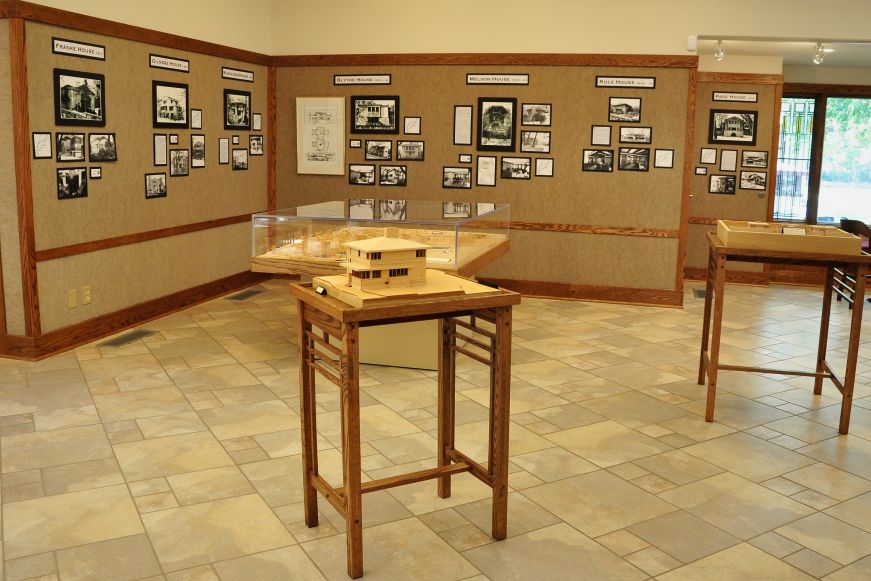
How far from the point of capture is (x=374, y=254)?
11.7 ft

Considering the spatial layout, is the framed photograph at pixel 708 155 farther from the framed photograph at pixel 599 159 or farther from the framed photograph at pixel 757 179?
the framed photograph at pixel 599 159

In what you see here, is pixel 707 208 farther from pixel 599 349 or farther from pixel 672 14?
pixel 599 349

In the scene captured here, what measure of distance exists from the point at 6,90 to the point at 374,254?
4.45 meters

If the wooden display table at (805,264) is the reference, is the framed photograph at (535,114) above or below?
above

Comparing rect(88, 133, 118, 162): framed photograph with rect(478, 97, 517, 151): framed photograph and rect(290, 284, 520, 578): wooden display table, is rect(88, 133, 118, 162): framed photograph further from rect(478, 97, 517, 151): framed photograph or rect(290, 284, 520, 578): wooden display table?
rect(290, 284, 520, 578): wooden display table

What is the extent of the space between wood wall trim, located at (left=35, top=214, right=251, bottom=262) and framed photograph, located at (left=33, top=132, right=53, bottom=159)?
2.56 ft

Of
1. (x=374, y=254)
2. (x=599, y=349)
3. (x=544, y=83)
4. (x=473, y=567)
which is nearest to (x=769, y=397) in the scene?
(x=599, y=349)

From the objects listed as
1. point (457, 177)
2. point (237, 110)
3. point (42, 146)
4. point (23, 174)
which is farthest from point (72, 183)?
point (457, 177)

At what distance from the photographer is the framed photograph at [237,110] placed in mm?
9406

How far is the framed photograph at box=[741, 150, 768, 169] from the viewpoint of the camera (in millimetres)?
11141

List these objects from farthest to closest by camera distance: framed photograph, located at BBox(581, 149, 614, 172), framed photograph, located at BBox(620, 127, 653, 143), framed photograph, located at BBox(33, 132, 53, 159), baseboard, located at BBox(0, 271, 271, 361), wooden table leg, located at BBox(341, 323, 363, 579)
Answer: framed photograph, located at BBox(581, 149, 614, 172) < framed photograph, located at BBox(620, 127, 653, 143) < baseboard, located at BBox(0, 271, 271, 361) < framed photograph, located at BBox(33, 132, 53, 159) < wooden table leg, located at BBox(341, 323, 363, 579)

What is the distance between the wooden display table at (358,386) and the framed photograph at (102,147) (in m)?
4.30

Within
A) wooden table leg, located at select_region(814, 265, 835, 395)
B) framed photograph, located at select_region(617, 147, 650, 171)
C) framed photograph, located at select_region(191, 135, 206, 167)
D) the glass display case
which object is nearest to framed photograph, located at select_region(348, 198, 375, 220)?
the glass display case

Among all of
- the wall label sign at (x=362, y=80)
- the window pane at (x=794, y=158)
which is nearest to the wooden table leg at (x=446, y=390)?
the wall label sign at (x=362, y=80)
